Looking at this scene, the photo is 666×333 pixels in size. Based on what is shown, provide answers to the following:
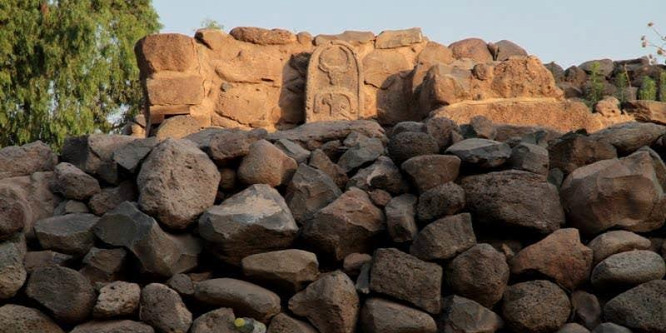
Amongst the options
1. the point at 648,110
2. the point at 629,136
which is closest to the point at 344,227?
the point at 629,136

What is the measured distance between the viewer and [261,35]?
8.00m

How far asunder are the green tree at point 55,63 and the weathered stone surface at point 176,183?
1348 cm

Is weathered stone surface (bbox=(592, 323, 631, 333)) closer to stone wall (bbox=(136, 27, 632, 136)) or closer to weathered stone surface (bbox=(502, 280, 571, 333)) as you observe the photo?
weathered stone surface (bbox=(502, 280, 571, 333))

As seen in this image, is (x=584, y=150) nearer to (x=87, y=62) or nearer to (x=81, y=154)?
(x=81, y=154)

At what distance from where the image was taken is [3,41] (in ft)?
55.4

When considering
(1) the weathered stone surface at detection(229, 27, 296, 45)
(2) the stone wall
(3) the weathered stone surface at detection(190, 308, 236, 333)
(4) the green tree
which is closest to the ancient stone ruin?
(3) the weathered stone surface at detection(190, 308, 236, 333)

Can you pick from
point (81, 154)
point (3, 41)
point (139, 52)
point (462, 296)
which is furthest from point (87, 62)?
point (462, 296)

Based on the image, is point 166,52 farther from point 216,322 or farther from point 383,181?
point 216,322

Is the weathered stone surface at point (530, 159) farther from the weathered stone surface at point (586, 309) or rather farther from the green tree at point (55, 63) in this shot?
the green tree at point (55, 63)

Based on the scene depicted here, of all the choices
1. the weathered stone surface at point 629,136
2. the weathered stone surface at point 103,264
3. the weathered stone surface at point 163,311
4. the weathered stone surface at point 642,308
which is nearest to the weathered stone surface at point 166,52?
the weathered stone surface at point 103,264

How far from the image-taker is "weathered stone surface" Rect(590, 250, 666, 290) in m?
4.07

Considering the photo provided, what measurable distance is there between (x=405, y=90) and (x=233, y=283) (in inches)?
162

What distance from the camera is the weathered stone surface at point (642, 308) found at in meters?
3.96

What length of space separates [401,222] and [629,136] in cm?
130
